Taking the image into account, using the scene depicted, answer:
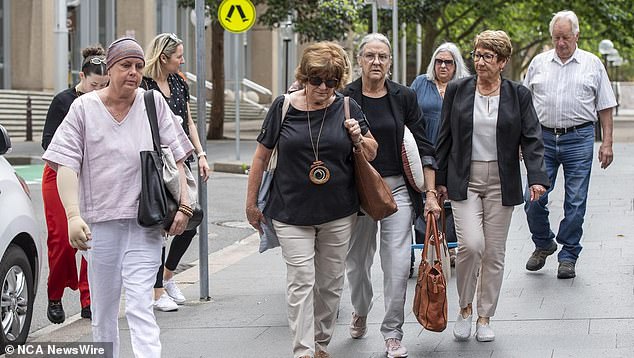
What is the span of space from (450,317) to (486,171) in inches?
48.6

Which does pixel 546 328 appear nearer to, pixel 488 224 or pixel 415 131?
pixel 488 224

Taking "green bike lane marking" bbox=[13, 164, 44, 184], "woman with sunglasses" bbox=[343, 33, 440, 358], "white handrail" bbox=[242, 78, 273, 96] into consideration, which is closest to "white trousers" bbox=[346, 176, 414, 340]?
"woman with sunglasses" bbox=[343, 33, 440, 358]

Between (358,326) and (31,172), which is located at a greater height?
(358,326)

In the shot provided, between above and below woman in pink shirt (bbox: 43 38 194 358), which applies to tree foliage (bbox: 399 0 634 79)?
above

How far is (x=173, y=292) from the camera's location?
8875 mm

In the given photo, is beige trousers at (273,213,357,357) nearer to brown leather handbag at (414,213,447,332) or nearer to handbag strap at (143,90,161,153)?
brown leather handbag at (414,213,447,332)

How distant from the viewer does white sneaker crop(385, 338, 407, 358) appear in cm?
677

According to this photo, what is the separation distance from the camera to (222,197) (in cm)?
1778

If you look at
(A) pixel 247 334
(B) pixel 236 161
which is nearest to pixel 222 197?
(B) pixel 236 161

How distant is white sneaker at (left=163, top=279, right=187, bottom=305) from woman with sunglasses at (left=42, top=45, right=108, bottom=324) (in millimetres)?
867

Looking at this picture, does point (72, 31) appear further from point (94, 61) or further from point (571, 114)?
point (94, 61)

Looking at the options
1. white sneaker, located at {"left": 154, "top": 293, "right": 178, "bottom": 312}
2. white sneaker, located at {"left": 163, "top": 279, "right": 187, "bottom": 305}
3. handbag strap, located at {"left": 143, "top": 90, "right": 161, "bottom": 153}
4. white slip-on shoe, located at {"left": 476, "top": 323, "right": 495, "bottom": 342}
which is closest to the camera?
handbag strap, located at {"left": 143, "top": 90, "right": 161, "bottom": 153}

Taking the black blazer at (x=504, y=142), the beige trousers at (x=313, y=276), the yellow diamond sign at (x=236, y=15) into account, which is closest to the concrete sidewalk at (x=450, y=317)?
the beige trousers at (x=313, y=276)

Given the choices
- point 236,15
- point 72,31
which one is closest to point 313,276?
point 236,15
